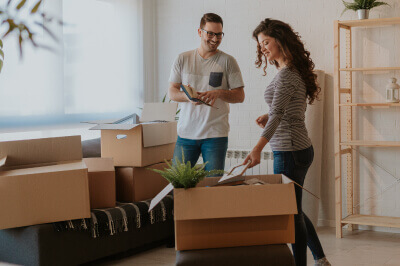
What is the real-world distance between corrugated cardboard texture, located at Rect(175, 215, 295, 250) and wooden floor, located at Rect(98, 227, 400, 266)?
5.52 ft

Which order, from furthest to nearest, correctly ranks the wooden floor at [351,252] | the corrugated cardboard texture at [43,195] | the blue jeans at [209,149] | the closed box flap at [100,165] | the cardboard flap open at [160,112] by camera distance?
the cardboard flap open at [160,112] < the wooden floor at [351,252] < the closed box flap at [100,165] < the blue jeans at [209,149] < the corrugated cardboard texture at [43,195]

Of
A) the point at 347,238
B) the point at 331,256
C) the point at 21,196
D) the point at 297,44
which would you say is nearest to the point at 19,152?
the point at 21,196

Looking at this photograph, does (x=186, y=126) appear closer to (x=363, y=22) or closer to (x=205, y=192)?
(x=205, y=192)

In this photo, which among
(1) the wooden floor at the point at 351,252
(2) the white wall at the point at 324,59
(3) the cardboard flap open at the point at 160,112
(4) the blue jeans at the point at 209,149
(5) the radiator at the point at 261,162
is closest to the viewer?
(4) the blue jeans at the point at 209,149

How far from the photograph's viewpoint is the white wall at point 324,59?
162 inches

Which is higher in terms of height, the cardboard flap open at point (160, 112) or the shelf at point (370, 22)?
the shelf at point (370, 22)

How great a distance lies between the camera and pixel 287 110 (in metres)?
2.28

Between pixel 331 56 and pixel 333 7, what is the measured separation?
0.41 m

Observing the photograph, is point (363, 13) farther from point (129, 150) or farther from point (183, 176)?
point (183, 176)

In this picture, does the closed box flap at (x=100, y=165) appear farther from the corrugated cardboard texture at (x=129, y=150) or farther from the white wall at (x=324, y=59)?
the white wall at (x=324, y=59)

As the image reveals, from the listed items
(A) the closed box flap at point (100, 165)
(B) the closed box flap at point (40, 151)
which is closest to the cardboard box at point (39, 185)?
(B) the closed box flap at point (40, 151)

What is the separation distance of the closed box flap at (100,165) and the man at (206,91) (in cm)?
45

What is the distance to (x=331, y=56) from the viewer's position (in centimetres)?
433

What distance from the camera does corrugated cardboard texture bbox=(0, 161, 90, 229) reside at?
2660 millimetres
